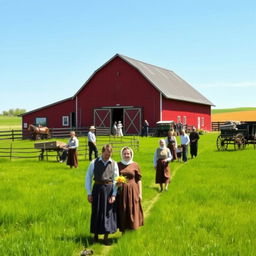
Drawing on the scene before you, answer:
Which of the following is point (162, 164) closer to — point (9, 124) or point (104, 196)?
point (104, 196)

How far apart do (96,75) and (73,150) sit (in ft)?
89.8

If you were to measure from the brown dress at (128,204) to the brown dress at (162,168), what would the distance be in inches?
180

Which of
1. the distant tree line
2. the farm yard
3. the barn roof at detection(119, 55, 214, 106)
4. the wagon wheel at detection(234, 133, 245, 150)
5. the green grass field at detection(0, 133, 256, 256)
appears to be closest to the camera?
the green grass field at detection(0, 133, 256, 256)

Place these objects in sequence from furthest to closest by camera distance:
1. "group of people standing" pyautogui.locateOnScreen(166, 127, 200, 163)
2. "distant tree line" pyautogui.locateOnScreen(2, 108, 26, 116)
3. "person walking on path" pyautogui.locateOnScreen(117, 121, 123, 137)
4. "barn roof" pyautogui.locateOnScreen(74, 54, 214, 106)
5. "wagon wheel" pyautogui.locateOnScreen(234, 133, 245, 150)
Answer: "distant tree line" pyautogui.locateOnScreen(2, 108, 26, 116) < "barn roof" pyautogui.locateOnScreen(74, 54, 214, 106) < "person walking on path" pyautogui.locateOnScreen(117, 121, 123, 137) < "wagon wheel" pyautogui.locateOnScreen(234, 133, 245, 150) < "group of people standing" pyautogui.locateOnScreen(166, 127, 200, 163)

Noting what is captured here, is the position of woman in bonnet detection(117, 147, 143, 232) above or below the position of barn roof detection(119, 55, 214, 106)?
below

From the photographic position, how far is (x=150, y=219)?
7.69 m

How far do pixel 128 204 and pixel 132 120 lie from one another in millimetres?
34208

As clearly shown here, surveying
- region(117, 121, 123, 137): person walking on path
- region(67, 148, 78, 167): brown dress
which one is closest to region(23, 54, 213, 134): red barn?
region(117, 121, 123, 137): person walking on path

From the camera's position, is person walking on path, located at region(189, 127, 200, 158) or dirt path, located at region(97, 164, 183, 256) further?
person walking on path, located at region(189, 127, 200, 158)

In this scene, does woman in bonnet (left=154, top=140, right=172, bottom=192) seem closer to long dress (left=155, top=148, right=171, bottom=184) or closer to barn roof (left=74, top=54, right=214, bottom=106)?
long dress (left=155, top=148, right=171, bottom=184)

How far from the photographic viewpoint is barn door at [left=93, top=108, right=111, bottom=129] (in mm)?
42281

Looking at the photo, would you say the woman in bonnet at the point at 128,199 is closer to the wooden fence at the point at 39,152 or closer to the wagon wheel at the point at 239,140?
the wooden fence at the point at 39,152

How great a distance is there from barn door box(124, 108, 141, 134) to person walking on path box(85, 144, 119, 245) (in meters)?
33.8

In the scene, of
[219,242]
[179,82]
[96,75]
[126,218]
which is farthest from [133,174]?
[179,82]
